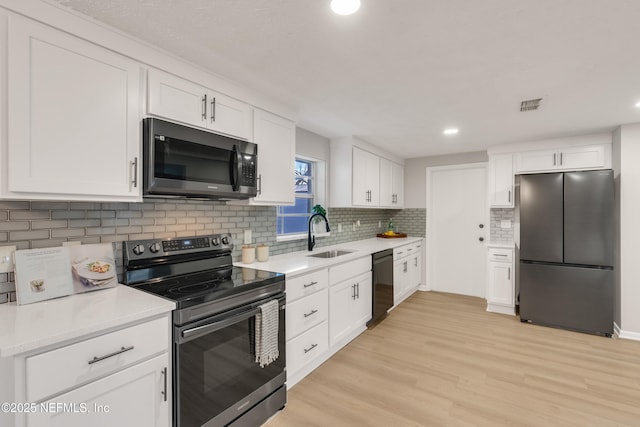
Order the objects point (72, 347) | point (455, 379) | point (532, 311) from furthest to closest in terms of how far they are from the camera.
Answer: point (532, 311), point (455, 379), point (72, 347)

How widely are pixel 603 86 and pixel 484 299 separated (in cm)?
339

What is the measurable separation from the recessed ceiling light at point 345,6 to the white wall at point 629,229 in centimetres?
360

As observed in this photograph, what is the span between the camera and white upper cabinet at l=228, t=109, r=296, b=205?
2.43 meters

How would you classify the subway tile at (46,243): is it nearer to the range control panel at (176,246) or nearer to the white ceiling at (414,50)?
the range control panel at (176,246)

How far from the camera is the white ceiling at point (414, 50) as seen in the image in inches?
56.1

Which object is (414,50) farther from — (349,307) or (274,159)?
(349,307)

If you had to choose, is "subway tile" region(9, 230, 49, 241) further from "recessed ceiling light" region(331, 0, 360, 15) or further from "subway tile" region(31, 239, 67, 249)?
"recessed ceiling light" region(331, 0, 360, 15)

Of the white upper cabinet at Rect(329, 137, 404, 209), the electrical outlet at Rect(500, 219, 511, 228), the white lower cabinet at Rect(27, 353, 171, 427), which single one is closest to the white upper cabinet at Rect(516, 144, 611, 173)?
the electrical outlet at Rect(500, 219, 511, 228)

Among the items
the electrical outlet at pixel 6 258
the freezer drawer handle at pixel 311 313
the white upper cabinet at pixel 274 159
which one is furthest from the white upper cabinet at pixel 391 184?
the electrical outlet at pixel 6 258

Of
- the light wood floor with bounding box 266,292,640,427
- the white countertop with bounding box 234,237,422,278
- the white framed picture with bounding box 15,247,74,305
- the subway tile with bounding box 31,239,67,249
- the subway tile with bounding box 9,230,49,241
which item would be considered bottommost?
the light wood floor with bounding box 266,292,640,427

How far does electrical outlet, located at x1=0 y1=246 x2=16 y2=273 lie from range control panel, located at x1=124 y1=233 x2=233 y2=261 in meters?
0.49

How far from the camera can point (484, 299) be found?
4.73 m

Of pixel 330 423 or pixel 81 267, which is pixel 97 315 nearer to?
pixel 81 267

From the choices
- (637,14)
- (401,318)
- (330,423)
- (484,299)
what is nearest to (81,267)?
(330,423)
